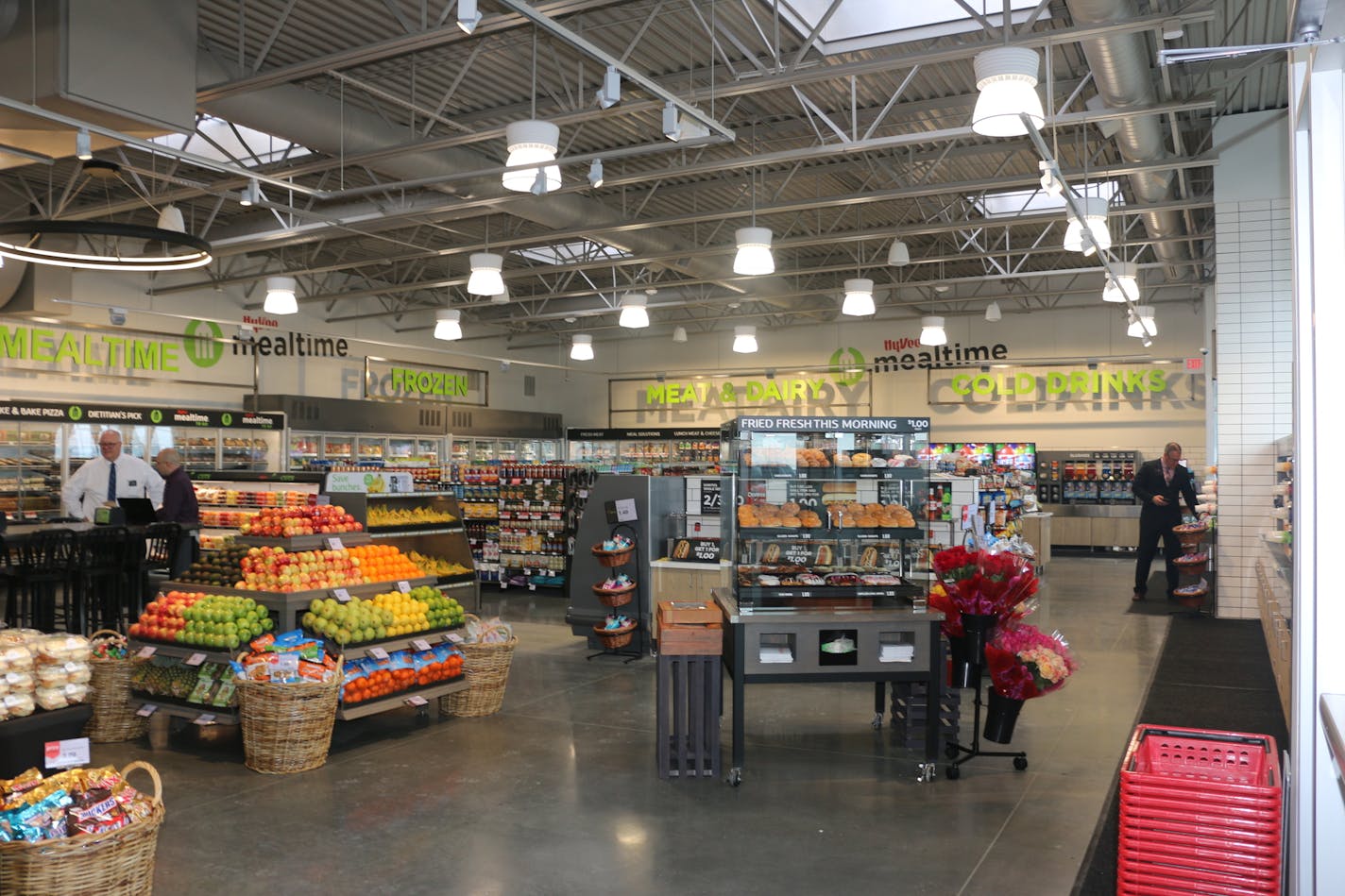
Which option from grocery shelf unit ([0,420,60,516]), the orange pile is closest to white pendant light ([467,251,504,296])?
the orange pile

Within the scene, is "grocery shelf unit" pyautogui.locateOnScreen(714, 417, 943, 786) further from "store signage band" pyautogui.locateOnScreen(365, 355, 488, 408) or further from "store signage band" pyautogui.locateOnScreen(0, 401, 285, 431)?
"store signage band" pyautogui.locateOnScreen(365, 355, 488, 408)

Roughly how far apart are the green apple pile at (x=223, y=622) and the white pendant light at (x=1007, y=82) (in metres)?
4.57

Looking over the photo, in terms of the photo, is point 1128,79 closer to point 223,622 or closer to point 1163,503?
point 1163,503

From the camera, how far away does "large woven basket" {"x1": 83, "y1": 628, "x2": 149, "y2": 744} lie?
588cm

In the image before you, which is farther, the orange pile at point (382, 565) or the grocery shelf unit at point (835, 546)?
the orange pile at point (382, 565)

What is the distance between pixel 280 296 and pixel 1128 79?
298 inches

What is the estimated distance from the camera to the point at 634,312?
1166 cm

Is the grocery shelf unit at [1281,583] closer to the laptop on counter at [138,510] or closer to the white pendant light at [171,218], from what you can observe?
the laptop on counter at [138,510]

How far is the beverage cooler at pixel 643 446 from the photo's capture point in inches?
826

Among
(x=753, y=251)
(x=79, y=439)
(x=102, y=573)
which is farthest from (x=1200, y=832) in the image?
(x=79, y=439)

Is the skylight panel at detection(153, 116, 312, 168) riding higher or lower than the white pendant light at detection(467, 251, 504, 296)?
higher

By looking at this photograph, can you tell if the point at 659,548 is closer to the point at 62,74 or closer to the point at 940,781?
the point at 940,781

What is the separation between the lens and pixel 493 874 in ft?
13.1

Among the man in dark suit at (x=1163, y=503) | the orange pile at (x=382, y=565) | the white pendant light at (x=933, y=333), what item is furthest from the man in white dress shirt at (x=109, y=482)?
the man in dark suit at (x=1163, y=503)
